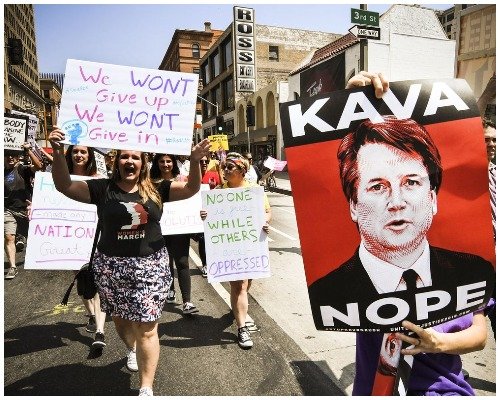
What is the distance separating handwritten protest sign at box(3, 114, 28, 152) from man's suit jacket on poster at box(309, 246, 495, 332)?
22.5 ft

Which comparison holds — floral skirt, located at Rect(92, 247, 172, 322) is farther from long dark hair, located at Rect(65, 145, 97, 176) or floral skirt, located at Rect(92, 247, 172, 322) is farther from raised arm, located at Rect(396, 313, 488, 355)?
raised arm, located at Rect(396, 313, 488, 355)

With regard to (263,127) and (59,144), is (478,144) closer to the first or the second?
(59,144)

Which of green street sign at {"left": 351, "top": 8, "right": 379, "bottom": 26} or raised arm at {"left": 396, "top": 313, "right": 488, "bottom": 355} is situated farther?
green street sign at {"left": 351, "top": 8, "right": 379, "bottom": 26}

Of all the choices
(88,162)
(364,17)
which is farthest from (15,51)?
(364,17)

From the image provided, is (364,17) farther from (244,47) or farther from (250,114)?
(244,47)

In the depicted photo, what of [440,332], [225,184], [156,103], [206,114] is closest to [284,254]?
[225,184]

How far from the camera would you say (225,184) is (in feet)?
12.6

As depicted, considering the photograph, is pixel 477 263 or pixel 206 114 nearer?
pixel 477 263

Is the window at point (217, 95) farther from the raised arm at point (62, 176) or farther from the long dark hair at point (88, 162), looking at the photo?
the raised arm at point (62, 176)

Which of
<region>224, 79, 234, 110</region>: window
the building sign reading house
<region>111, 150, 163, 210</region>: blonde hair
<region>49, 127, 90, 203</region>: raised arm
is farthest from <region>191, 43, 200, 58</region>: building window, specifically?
<region>49, 127, 90, 203</region>: raised arm

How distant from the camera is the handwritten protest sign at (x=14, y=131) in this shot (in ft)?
20.9

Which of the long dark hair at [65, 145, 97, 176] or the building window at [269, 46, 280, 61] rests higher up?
the building window at [269, 46, 280, 61]

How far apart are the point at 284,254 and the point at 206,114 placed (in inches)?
A: 1765

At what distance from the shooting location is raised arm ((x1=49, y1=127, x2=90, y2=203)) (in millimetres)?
2277
